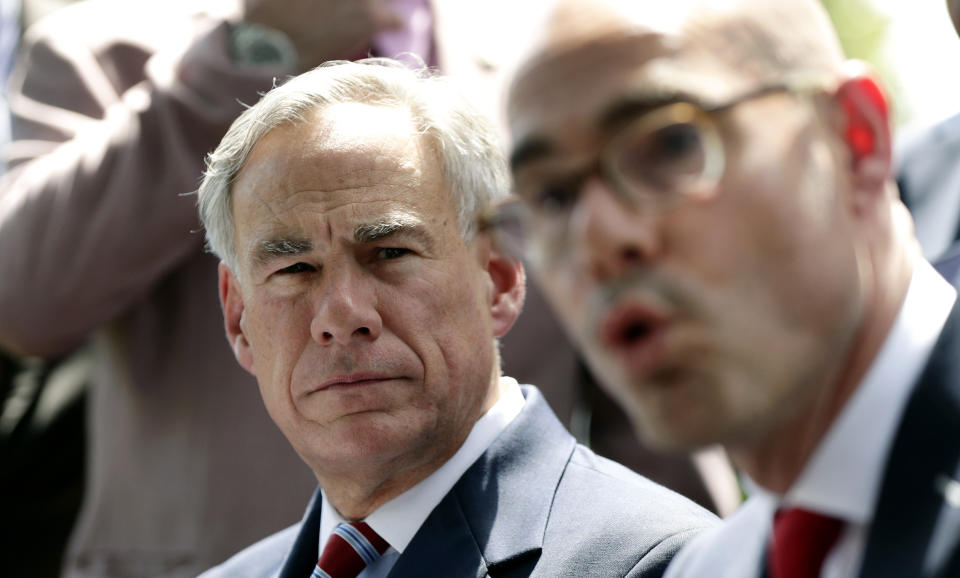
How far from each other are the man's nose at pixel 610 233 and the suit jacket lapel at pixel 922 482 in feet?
1.32

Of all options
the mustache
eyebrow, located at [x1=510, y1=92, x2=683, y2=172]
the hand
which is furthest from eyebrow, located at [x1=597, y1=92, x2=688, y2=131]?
the hand

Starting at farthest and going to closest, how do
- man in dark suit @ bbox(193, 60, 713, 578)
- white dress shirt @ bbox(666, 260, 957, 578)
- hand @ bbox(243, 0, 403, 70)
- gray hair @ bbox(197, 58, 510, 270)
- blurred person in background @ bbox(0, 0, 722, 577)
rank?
hand @ bbox(243, 0, 403, 70), blurred person in background @ bbox(0, 0, 722, 577), gray hair @ bbox(197, 58, 510, 270), man in dark suit @ bbox(193, 60, 713, 578), white dress shirt @ bbox(666, 260, 957, 578)

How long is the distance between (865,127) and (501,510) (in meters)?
1.27

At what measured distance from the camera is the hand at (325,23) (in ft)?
12.3

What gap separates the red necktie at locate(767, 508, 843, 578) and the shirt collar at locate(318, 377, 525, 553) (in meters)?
1.12

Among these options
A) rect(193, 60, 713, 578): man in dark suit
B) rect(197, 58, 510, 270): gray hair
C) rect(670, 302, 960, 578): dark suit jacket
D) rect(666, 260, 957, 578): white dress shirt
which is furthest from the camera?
rect(197, 58, 510, 270): gray hair

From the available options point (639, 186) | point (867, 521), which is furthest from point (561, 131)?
point (867, 521)

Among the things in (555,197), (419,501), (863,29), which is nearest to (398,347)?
(419,501)

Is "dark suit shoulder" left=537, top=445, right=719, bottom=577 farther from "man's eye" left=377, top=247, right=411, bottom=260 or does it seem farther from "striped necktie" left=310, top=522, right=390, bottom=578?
"man's eye" left=377, top=247, right=411, bottom=260

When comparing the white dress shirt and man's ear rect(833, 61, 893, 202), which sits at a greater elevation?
man's ear rect(833, 61, 893, 202)

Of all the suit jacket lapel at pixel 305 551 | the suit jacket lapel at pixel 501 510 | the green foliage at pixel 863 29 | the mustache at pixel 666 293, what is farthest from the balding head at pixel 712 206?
the green foliage at pixel 863 29

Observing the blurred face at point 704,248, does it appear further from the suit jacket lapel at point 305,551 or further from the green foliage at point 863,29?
the green foliage at point 863,29

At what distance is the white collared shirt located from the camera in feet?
Answer: 9.07

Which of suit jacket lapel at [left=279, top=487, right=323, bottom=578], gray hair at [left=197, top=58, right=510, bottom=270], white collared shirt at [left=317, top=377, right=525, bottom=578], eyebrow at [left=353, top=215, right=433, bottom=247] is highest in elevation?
gray hair at [left=197, top=58, right=510, bottom=270]
